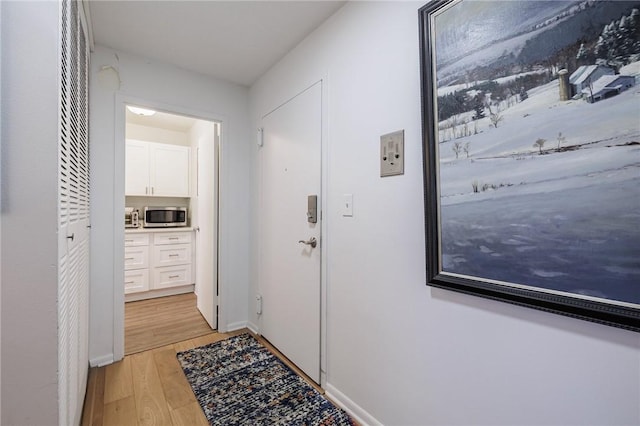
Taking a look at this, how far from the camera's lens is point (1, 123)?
2.29 ft

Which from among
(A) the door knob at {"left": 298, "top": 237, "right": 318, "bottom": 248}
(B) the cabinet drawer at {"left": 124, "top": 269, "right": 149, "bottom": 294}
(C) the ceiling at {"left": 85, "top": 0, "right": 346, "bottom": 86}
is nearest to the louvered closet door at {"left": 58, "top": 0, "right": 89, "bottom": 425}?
(C) the ceiling at {"left": 85, "top": 0, "right": 346, "bottom": 86}

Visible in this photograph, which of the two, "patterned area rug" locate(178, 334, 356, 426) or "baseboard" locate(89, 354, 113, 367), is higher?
"baseboard" locate(89, 354, 113, 367)

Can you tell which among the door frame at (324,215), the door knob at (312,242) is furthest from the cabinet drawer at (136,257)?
the door frame at (324,215)

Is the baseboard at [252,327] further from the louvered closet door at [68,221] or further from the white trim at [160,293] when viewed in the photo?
the white trim at [160,293]

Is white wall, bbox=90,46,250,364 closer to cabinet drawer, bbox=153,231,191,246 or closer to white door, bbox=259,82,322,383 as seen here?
white door, bbox=259,82,322,383

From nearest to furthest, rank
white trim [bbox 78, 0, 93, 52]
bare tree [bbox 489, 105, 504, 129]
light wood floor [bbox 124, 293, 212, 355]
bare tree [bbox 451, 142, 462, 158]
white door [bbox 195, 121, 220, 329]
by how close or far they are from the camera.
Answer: bare tree [bbox 489, 105, 504, 129], bare tree [bbox 451, 142, 462, 158], white trim [bbox 78, 0, 93, 52], light wood floor [bbox 124, 293, 212, 355], white door [bbox 195, 121, 220, 329]

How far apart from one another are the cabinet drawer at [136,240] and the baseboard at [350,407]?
307 centimetres

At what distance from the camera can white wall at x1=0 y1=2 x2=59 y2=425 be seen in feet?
2.31

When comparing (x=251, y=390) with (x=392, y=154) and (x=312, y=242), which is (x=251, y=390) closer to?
(x=312, y=242)

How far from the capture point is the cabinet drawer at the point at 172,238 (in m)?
3.76

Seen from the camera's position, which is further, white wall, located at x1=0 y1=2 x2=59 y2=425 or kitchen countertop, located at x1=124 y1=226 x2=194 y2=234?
kitchen countertop, located at x1=124 y1=226 x2=194 y2=234

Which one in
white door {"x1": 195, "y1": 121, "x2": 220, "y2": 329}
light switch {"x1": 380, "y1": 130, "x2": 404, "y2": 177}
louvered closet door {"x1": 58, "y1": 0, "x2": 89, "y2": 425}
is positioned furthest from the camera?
white door {"x1": 195, "y1": 121, "x2": 220, "y2": 329}

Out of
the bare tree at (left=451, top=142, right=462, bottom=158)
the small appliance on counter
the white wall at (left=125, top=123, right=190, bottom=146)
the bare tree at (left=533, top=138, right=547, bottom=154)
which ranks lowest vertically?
the small appliance on counter

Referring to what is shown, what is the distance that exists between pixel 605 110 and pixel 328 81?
1374 mm
